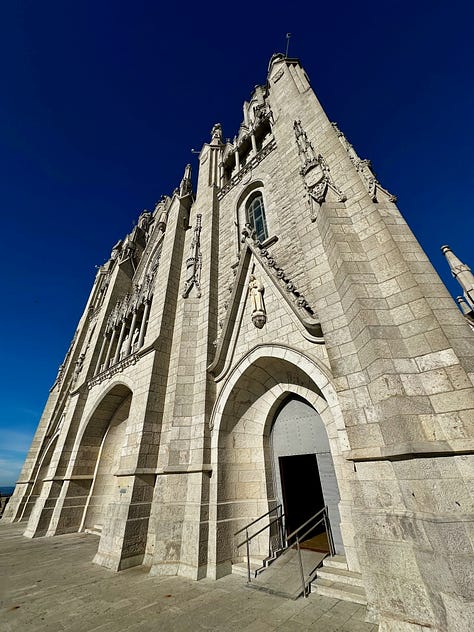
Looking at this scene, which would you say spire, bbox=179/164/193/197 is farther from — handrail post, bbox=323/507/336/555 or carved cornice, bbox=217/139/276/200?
handrail post, bbox=323/507/336/555

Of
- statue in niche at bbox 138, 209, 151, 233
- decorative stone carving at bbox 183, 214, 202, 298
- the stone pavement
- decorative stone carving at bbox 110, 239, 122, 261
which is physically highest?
statue in niche at bbox 138, 209, 151, 233

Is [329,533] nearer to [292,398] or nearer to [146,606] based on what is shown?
[292,398]

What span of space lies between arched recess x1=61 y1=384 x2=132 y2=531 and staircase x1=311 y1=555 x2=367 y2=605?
23.5 ft

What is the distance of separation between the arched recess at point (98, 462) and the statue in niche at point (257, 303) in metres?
5.83

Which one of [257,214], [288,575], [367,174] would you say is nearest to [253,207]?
[257,214]

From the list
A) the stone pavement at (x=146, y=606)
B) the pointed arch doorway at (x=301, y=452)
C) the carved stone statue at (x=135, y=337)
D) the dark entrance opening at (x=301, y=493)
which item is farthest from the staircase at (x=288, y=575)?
the carved stone statue at (x=135, y=337)

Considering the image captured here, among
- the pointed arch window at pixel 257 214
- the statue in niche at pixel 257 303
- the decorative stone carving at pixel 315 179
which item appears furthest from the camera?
the pointed arch window at pixel 257 214

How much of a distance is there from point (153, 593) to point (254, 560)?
6.18 ft

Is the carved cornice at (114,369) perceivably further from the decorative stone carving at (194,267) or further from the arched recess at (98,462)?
the decorative stone carving at (194,267)

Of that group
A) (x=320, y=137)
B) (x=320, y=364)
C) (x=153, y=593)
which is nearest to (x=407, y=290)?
(x=320, y=364)

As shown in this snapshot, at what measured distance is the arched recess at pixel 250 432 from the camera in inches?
195

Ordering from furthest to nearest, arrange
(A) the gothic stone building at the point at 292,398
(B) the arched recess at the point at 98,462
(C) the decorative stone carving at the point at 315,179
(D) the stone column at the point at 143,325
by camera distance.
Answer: (D) the stone column at the point at 143,325
(B) the arched recess at the point at 98,462
(C) the decorative stone carving at the point at 315,179
(A) the gothic stone building at the point at 292,398

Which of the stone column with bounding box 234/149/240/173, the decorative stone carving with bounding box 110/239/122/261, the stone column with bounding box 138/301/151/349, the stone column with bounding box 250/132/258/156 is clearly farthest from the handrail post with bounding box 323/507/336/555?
the decorative stone carving with bounding box 110/239/122/261

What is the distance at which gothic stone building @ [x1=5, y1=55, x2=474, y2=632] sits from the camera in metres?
2.74
